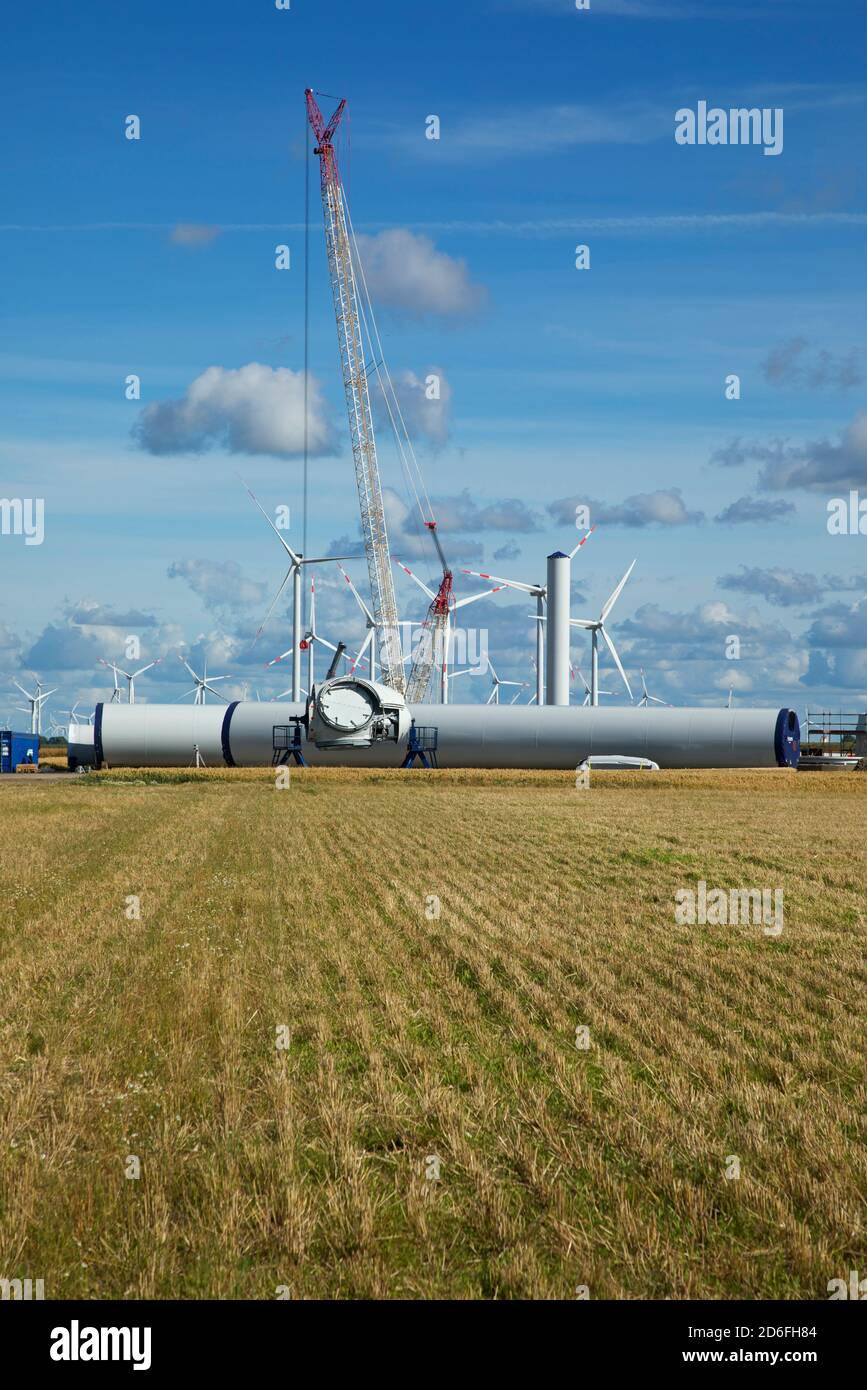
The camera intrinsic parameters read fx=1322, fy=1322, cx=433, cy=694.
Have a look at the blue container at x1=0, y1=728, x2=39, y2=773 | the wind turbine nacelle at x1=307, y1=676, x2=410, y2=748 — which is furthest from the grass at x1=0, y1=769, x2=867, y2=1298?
the blue container at x1=0, y1=728, x2=39, y2=773

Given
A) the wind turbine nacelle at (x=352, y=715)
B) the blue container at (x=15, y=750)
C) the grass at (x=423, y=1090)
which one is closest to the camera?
the grass at (x=423, y=1090)

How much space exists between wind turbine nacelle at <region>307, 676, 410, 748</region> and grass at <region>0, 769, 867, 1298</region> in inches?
2039

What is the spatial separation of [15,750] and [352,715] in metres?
43.5

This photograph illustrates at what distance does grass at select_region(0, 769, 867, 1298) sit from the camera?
320 inches

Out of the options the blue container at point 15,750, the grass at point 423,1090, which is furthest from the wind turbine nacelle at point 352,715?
the grass at point 423,1090

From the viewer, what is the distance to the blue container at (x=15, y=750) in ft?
351

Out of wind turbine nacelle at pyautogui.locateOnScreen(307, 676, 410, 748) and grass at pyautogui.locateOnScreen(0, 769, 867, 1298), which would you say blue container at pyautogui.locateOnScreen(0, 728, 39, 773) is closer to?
wind turbine nacelle at pyautogui.locateOnScreen(307, 676, 410, 748)

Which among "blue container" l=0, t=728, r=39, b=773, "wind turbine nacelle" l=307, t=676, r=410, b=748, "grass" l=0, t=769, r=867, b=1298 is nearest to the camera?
"grass" l=0, t=769, r=867, b=1298

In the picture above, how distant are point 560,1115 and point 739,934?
1034 cm

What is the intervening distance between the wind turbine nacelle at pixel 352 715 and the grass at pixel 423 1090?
5180 centimetres

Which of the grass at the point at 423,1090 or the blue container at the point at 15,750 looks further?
the blue container at the point at 15,750

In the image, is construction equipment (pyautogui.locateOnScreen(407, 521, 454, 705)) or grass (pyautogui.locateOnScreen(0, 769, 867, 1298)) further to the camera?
construction equipment (pyautogui.locateOnScreen(407, 521, 454, 705))

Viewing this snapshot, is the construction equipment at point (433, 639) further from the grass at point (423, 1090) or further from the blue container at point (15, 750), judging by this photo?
the grass at point (423, 1090)

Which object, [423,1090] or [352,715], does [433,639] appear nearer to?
[352,715]
